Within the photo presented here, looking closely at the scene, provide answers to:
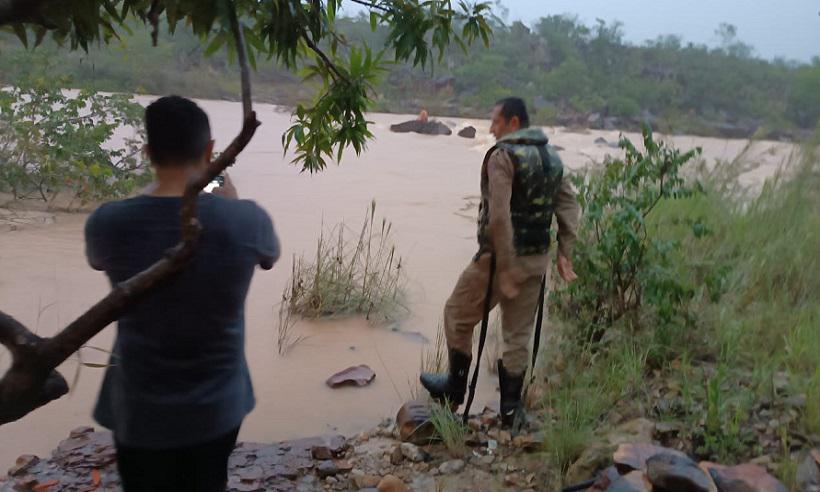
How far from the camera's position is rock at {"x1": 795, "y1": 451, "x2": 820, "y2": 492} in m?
2.63

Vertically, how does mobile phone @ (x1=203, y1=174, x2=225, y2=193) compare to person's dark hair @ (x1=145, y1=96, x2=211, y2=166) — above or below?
below

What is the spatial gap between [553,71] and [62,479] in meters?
29.9

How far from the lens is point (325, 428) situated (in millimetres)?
4105

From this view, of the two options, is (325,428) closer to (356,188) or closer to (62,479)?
(62,479)

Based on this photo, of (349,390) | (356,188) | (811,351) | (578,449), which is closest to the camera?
(578,449)

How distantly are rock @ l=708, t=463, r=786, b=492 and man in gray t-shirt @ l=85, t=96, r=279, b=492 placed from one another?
1.71 metres

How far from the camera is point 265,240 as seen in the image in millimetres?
1716

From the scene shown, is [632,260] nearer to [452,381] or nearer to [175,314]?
[452,381]

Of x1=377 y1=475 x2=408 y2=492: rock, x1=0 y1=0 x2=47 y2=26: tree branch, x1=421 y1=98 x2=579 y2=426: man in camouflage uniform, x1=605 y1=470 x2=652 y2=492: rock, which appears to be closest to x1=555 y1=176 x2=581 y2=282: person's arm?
x1=421 y1=98 x2=579 y2=426: man in camouflage uniform

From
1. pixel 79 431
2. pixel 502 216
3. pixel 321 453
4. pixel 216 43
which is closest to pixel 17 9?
pixel 216 43

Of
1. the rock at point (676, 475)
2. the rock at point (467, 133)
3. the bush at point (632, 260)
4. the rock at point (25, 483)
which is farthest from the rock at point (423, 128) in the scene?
the rock at point (676, 475)

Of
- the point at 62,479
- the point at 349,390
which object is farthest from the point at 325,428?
the point at 62,479

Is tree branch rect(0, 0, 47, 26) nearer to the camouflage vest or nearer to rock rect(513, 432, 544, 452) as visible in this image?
the camouflage vest

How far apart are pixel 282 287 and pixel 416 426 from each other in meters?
3.33
